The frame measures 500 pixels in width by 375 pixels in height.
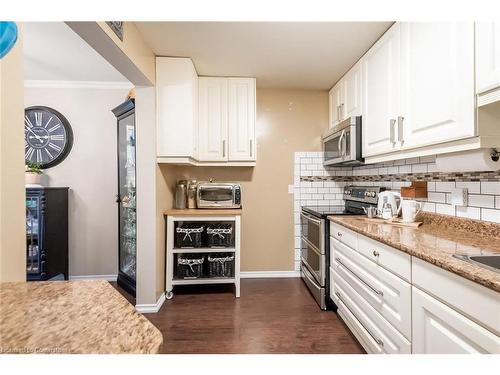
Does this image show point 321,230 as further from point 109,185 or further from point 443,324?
point 109,185

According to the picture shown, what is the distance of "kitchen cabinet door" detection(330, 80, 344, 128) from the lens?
278 cm

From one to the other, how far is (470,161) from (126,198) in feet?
9.74

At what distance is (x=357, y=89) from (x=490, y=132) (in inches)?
53.1

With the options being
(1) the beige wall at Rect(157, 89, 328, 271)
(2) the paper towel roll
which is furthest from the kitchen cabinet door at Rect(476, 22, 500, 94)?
(1) the beige wall at Rect(157, 89, 328, 271)

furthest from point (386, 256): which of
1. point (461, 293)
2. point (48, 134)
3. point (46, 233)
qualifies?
point (48, 134)

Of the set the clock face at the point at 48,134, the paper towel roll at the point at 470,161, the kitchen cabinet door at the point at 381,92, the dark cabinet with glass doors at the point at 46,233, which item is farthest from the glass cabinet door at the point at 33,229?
the paper towel roll at the point at 470,161

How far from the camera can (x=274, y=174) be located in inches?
126

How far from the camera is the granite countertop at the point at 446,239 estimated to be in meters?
0.90

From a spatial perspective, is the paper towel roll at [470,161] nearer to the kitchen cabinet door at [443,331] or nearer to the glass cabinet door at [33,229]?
the kitchen cabinet door at [443,331]

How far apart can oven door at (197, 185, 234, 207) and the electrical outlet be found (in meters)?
1.94

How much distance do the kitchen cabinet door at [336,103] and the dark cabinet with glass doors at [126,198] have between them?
7.28ft

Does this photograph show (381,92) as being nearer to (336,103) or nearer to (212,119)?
(336,103)

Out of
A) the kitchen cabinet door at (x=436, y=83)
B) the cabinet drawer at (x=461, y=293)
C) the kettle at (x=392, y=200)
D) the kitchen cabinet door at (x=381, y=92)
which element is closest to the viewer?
the cabinet drawer at (x=461, y=293)

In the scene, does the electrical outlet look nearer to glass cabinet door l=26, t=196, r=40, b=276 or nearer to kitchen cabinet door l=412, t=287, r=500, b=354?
kitchen cabinet door l=412, t=287, r=500, b=354
